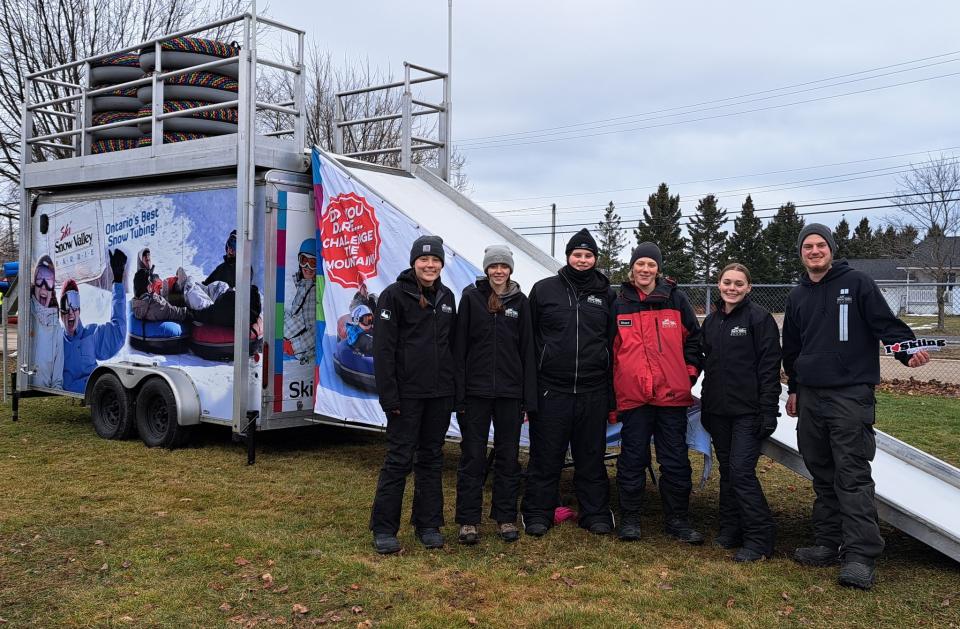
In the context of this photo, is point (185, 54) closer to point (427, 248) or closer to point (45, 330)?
point (45, 330)

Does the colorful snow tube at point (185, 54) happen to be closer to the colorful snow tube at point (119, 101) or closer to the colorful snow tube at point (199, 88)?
the colorful snow tube at point (199, 88)

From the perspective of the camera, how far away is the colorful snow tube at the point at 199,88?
→ 8836 mm

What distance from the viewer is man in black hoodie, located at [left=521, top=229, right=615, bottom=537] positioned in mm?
5738

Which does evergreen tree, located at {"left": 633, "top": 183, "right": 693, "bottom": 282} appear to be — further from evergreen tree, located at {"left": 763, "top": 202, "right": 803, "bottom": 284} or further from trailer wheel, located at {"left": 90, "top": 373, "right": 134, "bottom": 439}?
trailer wheel, located at {"left": 90, "top": 373, "right": 134, "bottom": 439}

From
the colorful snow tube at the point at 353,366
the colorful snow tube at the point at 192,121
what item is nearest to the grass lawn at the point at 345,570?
the colorful snow tube at the point at 353,366

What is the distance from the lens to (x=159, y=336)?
8.71 meters

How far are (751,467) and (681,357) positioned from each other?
841mm

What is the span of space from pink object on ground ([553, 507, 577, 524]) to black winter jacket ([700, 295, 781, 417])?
136 cm

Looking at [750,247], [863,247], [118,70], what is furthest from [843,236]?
[118,70]

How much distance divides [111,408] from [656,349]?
6.39m

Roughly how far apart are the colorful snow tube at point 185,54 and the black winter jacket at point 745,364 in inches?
238

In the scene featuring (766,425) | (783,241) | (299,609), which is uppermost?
(783,241)

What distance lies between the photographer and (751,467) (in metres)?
5.38

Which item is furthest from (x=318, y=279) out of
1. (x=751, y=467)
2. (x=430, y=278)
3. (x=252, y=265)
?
(x=751, y=467)
